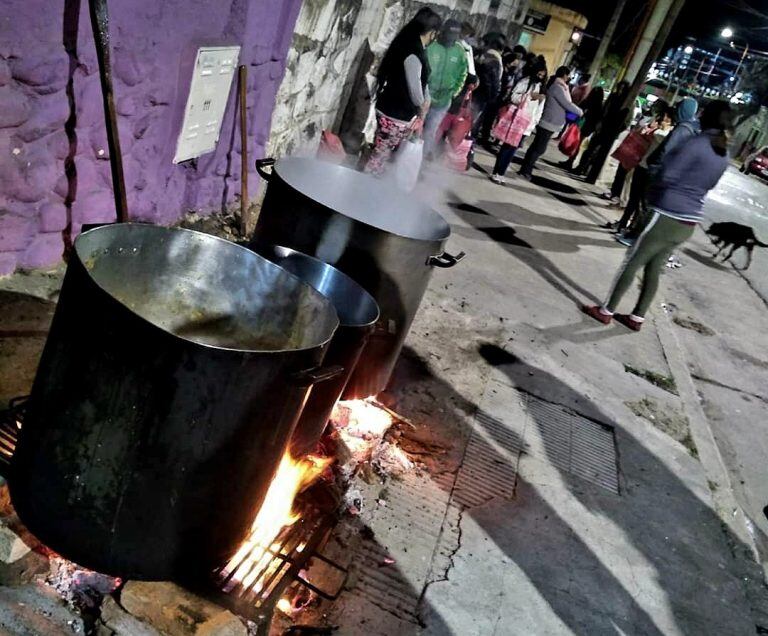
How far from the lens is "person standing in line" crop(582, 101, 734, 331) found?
5.65 metres

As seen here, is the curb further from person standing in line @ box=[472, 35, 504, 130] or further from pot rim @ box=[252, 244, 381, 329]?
person standing in line @ box=[472, 35, 504, 130]

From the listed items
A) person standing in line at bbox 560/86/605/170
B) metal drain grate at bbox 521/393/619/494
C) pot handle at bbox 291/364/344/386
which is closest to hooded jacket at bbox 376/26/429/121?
metal drain grate at bbox 521/393/619/494

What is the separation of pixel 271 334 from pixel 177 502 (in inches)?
29.8

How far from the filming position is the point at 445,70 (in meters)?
9.15

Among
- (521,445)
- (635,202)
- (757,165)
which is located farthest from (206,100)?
(757,165)

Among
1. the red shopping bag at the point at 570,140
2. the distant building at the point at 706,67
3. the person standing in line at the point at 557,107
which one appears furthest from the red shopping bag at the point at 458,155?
the distant building at the point at 706,67

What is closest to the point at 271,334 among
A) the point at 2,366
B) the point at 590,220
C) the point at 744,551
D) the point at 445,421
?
the point at 2,366

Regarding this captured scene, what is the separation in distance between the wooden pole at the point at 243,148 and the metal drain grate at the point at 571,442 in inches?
109

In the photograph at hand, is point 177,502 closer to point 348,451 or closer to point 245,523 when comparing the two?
point 245,523

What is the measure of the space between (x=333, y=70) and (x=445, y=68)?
2.70 m

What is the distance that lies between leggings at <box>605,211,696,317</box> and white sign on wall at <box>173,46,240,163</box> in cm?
415

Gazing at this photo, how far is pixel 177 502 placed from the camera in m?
1.92

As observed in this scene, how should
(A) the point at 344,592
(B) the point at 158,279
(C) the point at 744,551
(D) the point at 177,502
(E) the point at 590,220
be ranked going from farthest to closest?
(E) the point at 590,220 < (C) the point at 744,551 < (A) the point at 344,592 < (B) the point at 158,279 < (D) the point at 177,502

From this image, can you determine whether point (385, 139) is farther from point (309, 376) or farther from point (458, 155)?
point (309, 376)
